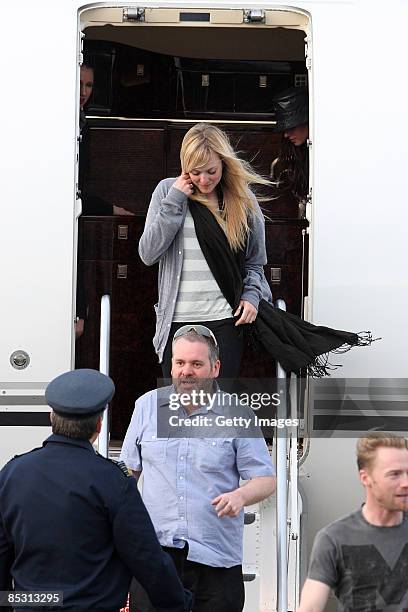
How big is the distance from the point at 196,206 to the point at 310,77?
0.88m

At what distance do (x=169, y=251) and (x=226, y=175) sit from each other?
392 mm

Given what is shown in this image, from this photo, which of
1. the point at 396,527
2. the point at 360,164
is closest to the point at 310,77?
the point at 360,164

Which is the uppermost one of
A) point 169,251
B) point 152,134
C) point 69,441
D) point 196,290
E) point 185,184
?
point 152,134

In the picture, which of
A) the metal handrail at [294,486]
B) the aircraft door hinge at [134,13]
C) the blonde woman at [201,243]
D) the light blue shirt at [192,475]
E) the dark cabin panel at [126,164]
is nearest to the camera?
the light blue shirt at [192,475]

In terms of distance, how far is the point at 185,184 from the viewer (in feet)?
16.8

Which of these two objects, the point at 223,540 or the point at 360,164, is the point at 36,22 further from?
the point at 223,540

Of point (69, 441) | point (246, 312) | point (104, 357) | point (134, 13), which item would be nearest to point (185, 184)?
point (246, 312)

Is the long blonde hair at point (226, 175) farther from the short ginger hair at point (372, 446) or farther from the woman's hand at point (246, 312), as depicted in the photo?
the short ginger hair at point (372, 446)

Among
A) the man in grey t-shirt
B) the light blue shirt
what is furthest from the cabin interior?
the man in grey t-shirt

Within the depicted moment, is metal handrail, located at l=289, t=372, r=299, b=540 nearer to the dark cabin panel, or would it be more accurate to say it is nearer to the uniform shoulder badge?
the uniform shoulder badge

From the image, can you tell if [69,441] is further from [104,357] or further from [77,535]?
[104,357]

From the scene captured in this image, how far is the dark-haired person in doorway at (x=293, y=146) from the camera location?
20.5 ft

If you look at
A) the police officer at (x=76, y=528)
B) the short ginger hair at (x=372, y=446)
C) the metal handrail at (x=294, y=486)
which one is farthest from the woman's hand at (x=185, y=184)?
the short ginger hair at (x=372, y=446)

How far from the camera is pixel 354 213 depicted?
18.1 feet
